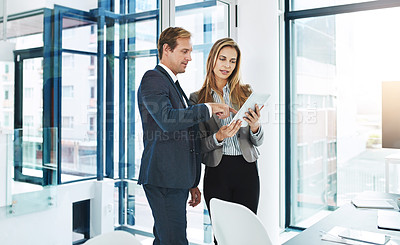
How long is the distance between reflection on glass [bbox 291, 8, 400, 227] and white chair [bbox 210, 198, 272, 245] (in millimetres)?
2768

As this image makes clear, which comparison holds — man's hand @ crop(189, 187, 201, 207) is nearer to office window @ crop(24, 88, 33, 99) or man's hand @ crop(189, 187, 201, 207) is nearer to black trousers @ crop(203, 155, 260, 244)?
black trousers @ crop(203, 155, 260, 244)

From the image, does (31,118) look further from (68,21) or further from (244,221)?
(244,221)

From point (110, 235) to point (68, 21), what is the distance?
1342 mm

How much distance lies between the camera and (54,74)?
213 cm

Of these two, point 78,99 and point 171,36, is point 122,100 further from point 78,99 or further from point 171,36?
point 171,36

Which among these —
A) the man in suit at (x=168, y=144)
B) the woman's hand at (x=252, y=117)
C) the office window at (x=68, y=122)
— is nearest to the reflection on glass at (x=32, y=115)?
the office window at (x=68, y=122)

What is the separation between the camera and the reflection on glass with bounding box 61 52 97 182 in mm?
2186

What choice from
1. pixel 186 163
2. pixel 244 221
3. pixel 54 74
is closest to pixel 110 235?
pixel 244 221

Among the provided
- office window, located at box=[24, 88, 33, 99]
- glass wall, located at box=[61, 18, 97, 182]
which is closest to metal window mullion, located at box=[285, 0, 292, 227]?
glass wall, located at box=[61, 18, 97, 182]

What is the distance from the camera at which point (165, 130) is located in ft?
6.72

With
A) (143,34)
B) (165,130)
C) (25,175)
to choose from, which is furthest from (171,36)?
(25,175)

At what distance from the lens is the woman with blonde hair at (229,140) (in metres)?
2.44

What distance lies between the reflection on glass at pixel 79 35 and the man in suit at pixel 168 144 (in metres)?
0.45

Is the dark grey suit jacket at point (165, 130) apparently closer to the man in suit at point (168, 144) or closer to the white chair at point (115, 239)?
the man in suit at point (168, 144)
